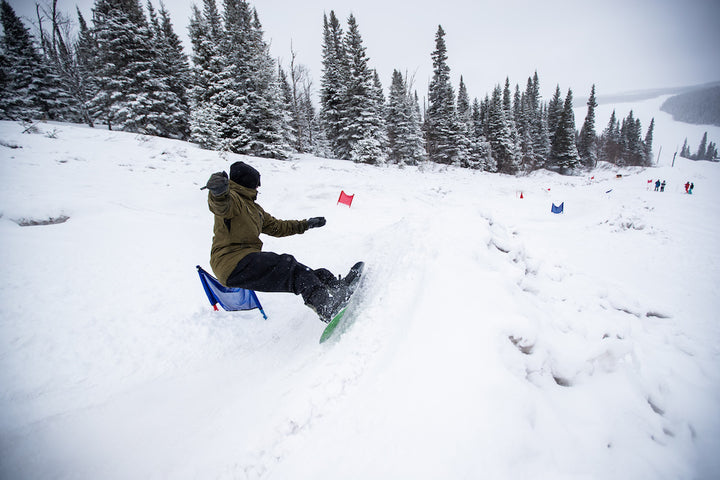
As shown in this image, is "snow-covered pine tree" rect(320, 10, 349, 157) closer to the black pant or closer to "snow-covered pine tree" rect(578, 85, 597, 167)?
the black pant

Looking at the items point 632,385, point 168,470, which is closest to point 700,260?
point 632,385

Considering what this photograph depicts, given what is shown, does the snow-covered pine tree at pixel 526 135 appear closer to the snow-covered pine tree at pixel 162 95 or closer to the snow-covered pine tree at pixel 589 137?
the snow-covered pine tree at pixel 589 137

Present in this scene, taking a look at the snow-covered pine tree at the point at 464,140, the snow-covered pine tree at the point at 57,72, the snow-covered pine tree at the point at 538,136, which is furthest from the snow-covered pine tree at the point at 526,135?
the snow-covered pine tree at the point at 57,72

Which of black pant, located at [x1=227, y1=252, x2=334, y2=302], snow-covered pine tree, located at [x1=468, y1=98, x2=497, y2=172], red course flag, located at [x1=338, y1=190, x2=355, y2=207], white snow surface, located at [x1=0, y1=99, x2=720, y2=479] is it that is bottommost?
white snow surface, located at [x1=0, y1=99, x2=720, y2=479]

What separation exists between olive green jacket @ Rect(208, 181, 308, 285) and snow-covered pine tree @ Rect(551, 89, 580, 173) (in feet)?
153

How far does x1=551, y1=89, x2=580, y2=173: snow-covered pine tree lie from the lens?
3688 centimetres

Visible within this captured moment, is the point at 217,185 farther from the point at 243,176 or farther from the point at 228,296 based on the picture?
the point at 228,296

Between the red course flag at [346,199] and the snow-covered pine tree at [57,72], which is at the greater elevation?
the snow-covered pine tree at [57,72]

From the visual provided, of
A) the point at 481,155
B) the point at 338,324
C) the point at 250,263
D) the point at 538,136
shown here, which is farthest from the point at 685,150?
the point at 250,263

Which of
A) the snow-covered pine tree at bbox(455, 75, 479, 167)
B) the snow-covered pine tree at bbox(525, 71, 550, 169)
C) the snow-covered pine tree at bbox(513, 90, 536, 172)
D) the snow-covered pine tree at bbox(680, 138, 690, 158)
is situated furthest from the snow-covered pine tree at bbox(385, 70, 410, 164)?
the snow-covered pine tree at bbox(680, 138, 690, 158)

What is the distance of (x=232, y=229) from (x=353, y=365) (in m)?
1.89

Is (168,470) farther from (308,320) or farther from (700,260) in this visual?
(700,260)

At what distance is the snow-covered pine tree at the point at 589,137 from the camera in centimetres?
4141

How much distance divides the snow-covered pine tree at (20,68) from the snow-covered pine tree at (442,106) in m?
34.4
